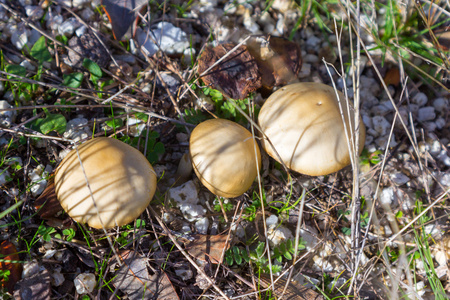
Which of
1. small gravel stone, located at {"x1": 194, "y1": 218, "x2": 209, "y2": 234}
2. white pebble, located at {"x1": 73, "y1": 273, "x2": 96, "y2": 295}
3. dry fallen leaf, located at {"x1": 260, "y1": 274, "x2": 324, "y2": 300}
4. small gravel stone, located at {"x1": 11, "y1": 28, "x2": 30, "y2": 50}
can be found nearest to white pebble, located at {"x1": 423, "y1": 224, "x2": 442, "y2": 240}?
dry fallen leaf, located at {"x1": 260, "y1": 274, "x2": 324, "y2": 300}

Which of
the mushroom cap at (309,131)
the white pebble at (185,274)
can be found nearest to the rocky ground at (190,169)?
the white pebble at (185,274)

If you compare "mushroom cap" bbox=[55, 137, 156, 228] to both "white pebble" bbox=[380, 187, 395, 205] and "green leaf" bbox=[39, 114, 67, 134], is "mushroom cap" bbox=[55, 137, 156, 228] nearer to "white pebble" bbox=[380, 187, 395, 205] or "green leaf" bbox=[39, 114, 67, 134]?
"green leaf" bbox=[39, 114, 67, 134]

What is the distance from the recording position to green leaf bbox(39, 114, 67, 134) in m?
2.50

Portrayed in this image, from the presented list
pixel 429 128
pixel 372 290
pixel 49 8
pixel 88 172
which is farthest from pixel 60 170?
pixel 429 128

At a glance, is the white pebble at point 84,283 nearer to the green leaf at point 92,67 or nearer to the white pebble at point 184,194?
the white pebble at point 184,194

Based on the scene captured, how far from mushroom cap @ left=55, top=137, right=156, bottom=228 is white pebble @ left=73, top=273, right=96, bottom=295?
40 cm

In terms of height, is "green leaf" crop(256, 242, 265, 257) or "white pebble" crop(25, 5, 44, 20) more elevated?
"white pebble" crop(25, 5, 44, 20)

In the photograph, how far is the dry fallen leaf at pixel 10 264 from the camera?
2.16 meters

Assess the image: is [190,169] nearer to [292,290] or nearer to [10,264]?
[292,290]

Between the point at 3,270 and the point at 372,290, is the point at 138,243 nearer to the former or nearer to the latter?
the point at 3,270

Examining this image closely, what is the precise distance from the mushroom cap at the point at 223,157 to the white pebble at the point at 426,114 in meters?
1.67

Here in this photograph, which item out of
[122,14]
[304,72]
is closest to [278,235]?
[304,72]

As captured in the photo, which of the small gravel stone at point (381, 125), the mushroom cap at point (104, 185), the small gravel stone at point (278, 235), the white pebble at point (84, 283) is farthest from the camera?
the small gravel stone at point (381, 125)

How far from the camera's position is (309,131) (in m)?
2.28
